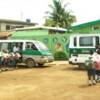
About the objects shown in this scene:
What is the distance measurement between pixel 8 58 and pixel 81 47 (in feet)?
17.1

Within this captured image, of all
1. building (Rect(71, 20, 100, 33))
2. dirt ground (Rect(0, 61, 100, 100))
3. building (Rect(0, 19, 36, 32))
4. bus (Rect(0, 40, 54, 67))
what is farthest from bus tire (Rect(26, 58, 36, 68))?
building (Rect(0, 19, 36, 32))

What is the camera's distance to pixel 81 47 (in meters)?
21.0

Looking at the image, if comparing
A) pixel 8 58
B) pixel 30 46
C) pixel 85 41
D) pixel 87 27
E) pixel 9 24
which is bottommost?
pixel 8 58

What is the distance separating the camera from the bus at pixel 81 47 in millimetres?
20828

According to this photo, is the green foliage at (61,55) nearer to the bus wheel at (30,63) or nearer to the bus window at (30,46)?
the bus window at (30,46)

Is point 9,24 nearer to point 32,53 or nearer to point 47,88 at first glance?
point 32,53

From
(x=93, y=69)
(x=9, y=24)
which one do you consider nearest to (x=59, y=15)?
(x=9, y=24)

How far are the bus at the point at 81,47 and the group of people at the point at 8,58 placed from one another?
171 inches

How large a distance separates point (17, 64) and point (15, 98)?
13.2 metres

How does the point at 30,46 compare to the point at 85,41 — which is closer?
A: the point at 85,41

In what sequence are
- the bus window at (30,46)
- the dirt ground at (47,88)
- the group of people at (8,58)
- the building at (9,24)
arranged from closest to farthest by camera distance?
the dirt ground at (47,88) < the group of people at (8,58) < the bus window at (30,46) < the building at (9,24)

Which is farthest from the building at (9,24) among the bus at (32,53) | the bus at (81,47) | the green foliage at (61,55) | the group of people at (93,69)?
the group of people at (93,69)

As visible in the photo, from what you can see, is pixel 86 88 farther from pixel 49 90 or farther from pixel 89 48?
pixel 89 48

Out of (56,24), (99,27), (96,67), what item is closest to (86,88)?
(96,67)
